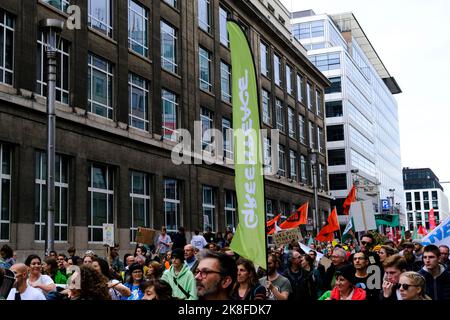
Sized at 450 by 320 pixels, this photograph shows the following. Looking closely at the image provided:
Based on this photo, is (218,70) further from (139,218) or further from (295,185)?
(295,185)

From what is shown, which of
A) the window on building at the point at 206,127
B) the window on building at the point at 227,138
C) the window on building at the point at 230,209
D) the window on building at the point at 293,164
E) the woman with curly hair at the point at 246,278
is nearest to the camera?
the woman with curly hair at the point at 246,278

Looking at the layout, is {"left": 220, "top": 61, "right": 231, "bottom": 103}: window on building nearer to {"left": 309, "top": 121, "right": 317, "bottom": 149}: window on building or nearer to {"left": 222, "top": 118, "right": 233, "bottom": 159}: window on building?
{"left": 222, "top": 118, "right": 233, "bottom": 159}: window on building

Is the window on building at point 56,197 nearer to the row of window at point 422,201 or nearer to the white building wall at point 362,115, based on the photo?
the white building wall at point 362,115

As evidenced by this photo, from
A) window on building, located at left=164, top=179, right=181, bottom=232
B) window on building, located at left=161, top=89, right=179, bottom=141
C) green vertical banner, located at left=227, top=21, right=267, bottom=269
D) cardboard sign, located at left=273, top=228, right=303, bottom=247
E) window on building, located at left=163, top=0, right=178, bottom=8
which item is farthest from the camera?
window on building, located at left=163, top=0, right=178, bottom=8

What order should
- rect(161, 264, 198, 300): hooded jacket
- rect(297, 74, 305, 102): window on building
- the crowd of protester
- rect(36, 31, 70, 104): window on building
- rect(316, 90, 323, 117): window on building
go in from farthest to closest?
rect(316, 90, 323, 117): window on building
rect(297, 74, 305, 102): window on building
rect(36, 31, 70, 104): window on building
rect(161, 264, 198, 300): hooded jacket
the crowd of protester

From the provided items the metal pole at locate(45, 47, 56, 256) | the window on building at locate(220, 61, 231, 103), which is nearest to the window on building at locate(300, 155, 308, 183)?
the window on building at locate(220, 61, 231, 103)

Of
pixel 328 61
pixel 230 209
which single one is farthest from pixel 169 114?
pixel 328 61

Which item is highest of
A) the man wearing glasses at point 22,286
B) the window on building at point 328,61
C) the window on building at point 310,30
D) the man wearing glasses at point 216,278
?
the window on building at point 310,30

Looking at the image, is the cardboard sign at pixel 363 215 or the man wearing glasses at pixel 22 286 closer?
the man wearing glasses at pixel 22 286

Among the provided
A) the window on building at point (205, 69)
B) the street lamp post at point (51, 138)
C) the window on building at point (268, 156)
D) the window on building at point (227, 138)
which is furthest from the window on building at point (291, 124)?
the street lamp post at point (51, 138)

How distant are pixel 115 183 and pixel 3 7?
840cm

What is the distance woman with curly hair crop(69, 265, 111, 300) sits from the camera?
555cm

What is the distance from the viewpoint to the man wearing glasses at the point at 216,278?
4.12 m

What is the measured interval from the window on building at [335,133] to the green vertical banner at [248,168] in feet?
225
